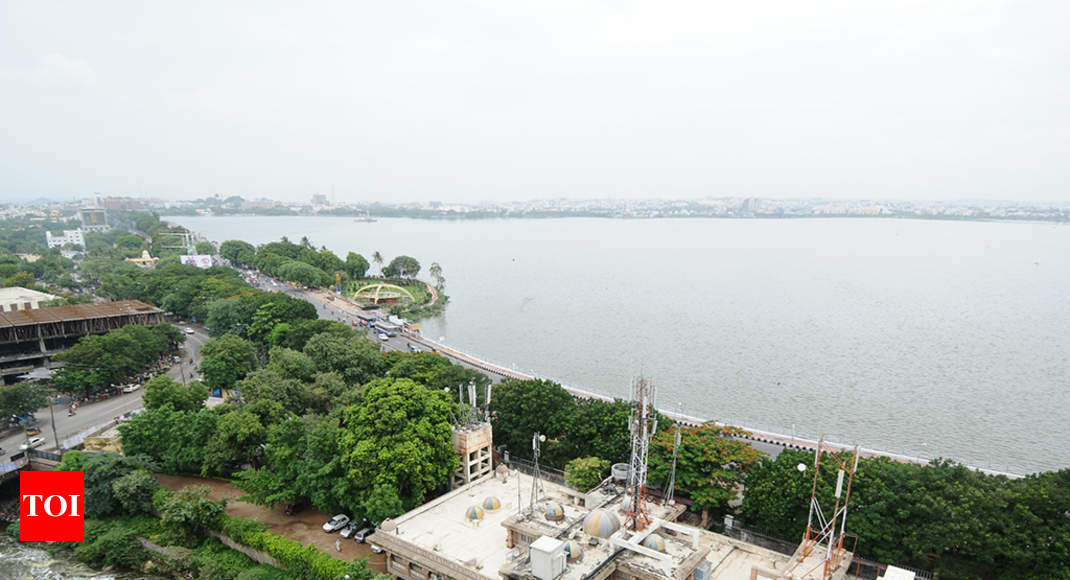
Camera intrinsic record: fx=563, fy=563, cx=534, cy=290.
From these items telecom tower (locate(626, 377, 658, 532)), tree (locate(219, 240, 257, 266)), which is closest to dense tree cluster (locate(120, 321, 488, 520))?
telecom tower (locate(626, 377, 658, 532))

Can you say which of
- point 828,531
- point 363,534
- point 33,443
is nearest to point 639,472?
point 828,531

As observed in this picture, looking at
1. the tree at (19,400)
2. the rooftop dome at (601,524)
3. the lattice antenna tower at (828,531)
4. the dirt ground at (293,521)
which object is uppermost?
the lattice antenna tower at (828,531)

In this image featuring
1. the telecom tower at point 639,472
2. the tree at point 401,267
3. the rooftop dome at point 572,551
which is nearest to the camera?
the rooftop dome at point 572,551

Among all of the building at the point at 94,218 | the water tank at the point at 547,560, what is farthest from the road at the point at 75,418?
the building at the point at 94,218

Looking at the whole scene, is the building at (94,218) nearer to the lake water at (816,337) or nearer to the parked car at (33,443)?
the lake water at (816,337)

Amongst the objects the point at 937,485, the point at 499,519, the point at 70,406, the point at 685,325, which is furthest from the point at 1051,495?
the point at 70,406

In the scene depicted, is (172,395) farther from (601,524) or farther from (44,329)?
(44,329)
